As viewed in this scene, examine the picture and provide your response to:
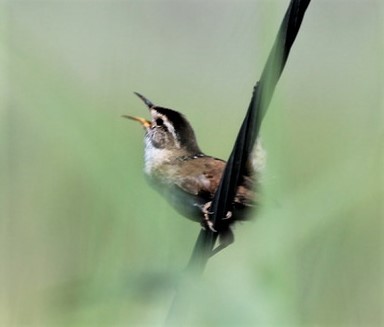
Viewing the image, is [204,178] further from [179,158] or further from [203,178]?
[179,158]

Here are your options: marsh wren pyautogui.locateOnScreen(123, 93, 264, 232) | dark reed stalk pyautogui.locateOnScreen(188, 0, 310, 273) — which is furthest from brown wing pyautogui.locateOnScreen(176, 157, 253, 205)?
dark reed stalk pyautogui.locateOnScreen(188, 0, 310, 273)

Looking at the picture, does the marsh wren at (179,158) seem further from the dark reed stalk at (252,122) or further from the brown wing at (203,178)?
the dark reed stalk at (252,122)

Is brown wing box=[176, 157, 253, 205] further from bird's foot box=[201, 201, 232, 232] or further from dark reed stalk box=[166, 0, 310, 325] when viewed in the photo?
dark reed stalk box=[166, 0, 310, 325]

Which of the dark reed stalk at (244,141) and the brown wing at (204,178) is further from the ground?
the dark reed stalk at (244,141)

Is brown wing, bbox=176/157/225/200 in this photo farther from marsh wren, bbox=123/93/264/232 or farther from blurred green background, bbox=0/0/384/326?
blurred green background, bbox=0/0/384/326

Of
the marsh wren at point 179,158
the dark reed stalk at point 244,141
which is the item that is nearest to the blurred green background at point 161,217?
the dark reed stalk at point 244,141

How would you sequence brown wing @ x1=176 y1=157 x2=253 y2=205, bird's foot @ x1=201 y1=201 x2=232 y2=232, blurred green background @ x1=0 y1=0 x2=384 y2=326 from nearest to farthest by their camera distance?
blurred green background @ x1=0 y1=0 x2=384 y2=326 → bird's foot @ x1=201 y1=201 x2=232 y2=232 → brown wing @ x1=176 y1=157 x2=253 y2=205

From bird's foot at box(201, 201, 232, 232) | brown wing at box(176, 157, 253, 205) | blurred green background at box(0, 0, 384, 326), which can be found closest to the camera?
blurred green background at box(0, 0, 384, 326)

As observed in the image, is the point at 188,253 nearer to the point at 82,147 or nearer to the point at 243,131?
the point at 82,147

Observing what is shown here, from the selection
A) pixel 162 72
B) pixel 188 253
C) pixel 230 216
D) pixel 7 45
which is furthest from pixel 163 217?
pixel 162 72

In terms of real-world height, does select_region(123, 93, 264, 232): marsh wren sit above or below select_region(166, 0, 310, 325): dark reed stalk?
below

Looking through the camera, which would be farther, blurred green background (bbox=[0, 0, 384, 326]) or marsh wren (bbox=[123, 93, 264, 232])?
marsh wren (bbox=[123, 93, 264, 232])

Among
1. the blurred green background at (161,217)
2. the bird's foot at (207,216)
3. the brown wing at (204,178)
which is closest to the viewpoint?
the blurred green background at (161,217)
